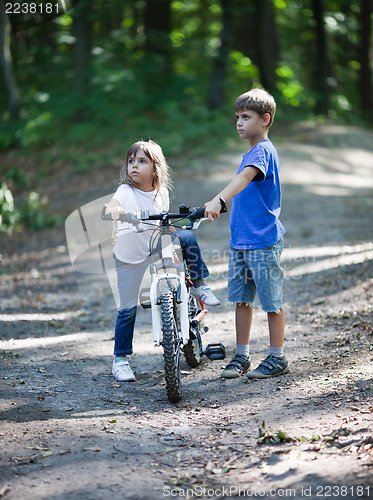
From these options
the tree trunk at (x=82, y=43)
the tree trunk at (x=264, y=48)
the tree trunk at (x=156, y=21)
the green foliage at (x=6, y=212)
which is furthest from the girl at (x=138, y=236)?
the tree trunk at (x=264, y=48)

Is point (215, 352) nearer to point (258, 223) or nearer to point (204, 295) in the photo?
point (204, 295)

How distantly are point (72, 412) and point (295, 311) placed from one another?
3.40 metres

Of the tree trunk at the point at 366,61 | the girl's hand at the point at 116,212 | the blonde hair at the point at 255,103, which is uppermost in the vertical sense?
the blonde hair at the point at 255,103

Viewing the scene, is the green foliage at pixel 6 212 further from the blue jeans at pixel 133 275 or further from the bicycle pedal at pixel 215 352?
the bicycle pedal at pixel 215 352

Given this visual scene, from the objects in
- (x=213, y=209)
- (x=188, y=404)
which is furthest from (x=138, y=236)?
(x=188, y=404)

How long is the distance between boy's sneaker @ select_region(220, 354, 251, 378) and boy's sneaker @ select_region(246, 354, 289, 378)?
0.35 ft

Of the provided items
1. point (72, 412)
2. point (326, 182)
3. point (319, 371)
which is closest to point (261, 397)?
point (319, 371)

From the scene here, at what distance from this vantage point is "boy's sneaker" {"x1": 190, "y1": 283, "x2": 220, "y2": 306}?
4500 millimetres

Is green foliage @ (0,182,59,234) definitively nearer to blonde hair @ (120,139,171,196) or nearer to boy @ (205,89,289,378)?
blonde hair @ (120,139,171,196)

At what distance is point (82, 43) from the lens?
18.8 m

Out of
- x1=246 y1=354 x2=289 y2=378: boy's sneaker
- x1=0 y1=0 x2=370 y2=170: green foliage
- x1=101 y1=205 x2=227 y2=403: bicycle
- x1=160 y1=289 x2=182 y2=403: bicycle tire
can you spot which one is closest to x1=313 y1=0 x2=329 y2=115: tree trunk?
x1=0 y1=0 x2=370 y2=170: green foliage

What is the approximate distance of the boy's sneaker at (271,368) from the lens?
444cm

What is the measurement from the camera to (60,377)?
181 inches

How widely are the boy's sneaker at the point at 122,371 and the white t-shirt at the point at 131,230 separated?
0.88 m
